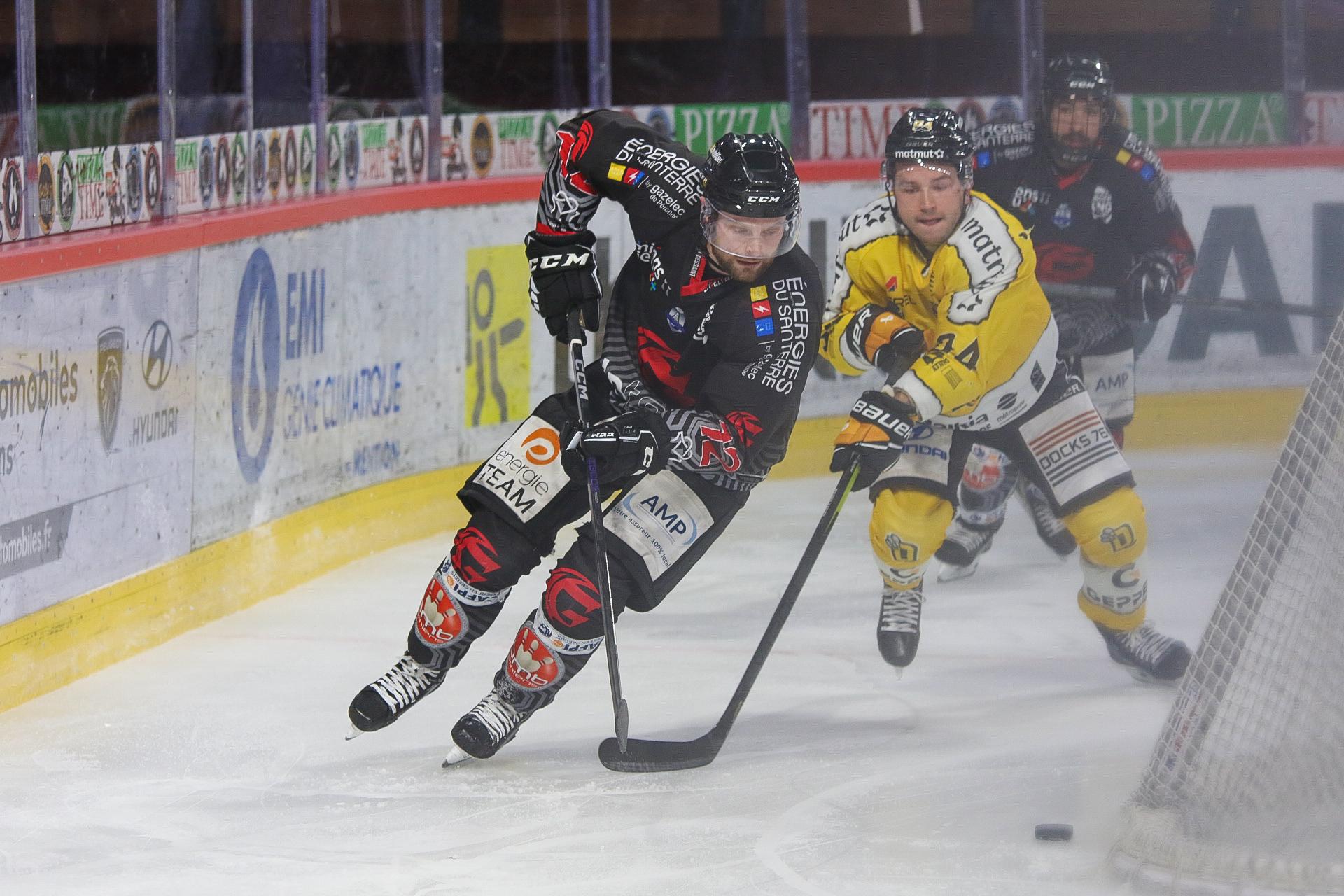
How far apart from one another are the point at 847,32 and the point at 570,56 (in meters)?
1.29

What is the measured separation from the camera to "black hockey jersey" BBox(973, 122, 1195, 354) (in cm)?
528

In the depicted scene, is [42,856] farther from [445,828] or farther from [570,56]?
[570,56]

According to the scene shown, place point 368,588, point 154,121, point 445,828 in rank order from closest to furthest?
point 445,828, point 154,121, point 368,588

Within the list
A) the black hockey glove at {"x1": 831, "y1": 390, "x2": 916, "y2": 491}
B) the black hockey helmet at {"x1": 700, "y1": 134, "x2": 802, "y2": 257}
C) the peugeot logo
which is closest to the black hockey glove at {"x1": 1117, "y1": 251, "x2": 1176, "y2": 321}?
the black hockey glove at {"x1": 831, "y1": 390, "x2": 916, "y2": 491}

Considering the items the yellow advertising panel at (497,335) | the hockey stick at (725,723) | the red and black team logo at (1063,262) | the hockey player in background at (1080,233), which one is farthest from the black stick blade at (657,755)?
the yellow advertising panel at (497,335)

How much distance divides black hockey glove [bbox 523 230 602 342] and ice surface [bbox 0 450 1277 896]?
2.76 ft

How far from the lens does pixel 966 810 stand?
11.6ft

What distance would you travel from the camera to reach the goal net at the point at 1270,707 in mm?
3053

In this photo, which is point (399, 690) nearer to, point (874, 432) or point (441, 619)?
point (441, 619)

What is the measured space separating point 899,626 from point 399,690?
1114mm

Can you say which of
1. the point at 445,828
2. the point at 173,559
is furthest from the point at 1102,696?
the point at 173,559

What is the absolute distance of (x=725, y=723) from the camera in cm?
384

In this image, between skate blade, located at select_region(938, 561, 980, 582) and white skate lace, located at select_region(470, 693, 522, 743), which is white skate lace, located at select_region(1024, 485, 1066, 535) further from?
white skate lace, located at select_region(470, 693, 522, 743)

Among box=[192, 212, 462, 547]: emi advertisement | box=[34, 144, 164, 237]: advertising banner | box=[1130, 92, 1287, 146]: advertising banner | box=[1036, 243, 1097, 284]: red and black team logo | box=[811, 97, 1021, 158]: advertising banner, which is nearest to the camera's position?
box=[34, 144, 164, 237]: advertising banner
